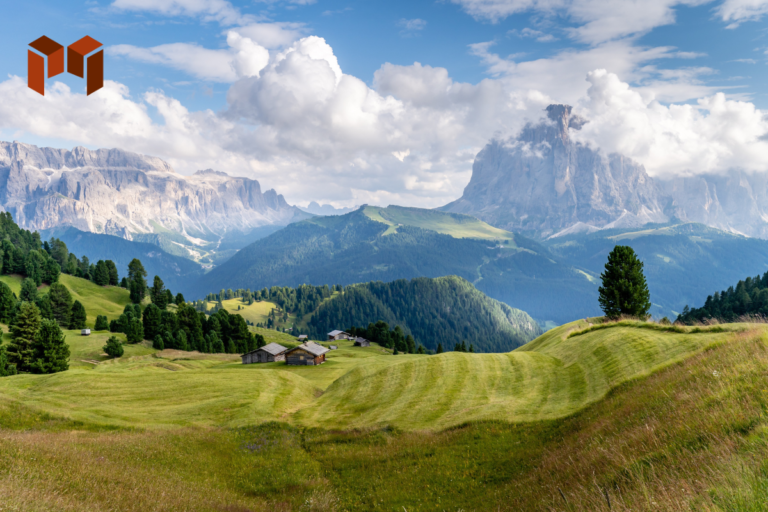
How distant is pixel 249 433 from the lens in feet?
104

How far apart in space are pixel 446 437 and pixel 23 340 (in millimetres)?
80471

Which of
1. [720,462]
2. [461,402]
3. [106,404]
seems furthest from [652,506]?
[106,404]

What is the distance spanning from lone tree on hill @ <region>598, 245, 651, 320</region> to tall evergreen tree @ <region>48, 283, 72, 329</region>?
143 meters

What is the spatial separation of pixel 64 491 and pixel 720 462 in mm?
18808

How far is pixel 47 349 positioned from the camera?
66.8 m

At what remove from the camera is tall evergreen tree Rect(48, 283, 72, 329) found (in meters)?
114

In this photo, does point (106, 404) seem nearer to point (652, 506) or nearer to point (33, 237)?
point (652, 506)

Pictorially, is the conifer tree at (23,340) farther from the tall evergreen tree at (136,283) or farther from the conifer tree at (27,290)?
the tall evergreen tree at (136,283)

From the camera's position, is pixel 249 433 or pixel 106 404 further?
pixel 106 404

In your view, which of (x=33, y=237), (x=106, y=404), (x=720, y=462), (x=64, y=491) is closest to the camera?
(x=720, y=462)

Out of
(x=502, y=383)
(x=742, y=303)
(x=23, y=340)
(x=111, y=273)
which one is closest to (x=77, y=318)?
(x=23, y=340)

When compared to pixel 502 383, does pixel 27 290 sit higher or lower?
higher

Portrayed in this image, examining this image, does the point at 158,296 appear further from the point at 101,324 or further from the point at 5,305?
the point at 5,305

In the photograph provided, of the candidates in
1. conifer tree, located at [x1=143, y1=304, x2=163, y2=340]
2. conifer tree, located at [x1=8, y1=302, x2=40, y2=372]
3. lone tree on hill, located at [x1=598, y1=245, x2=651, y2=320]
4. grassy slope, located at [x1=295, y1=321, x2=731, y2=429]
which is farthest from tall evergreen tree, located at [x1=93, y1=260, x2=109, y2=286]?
lone tree on hill, located at [x1=598, y1=245, x2=651, y2=320]
